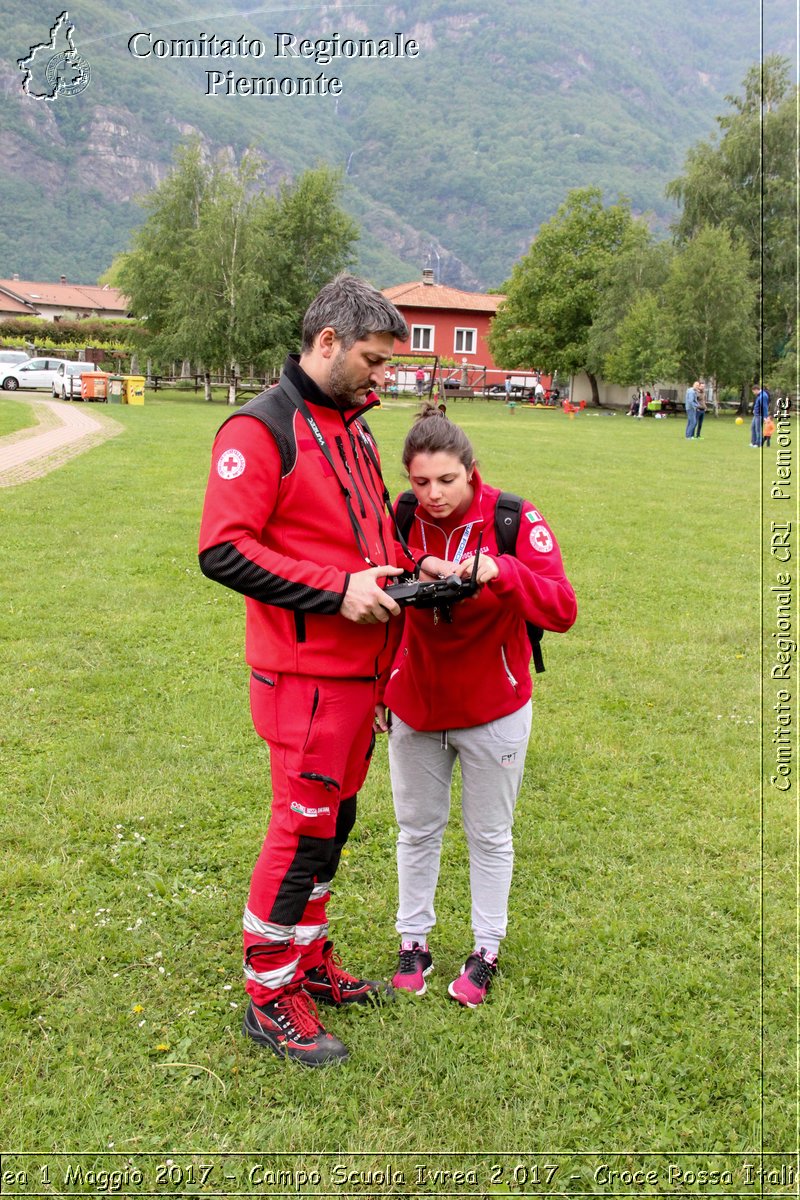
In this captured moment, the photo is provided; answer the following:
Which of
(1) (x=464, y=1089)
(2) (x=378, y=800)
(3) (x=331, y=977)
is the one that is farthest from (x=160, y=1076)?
(2) (x=378, y=800)

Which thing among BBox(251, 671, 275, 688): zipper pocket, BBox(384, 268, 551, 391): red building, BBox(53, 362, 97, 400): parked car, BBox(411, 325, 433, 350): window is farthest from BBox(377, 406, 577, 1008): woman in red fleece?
BBox(411, 325, 433, 350): window

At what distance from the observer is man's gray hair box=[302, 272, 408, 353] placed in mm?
2779

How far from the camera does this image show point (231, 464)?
2.71 m

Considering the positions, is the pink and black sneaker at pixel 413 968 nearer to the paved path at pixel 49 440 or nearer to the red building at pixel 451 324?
the paved path at pixel 49 440

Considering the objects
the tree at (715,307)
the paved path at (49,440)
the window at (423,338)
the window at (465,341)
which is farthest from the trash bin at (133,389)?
the window at (465,341)

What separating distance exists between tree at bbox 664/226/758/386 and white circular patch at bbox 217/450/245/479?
1873 inches

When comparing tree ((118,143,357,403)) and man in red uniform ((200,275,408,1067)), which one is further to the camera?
tree ((118,143,357,403))

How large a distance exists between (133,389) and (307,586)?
129 feet

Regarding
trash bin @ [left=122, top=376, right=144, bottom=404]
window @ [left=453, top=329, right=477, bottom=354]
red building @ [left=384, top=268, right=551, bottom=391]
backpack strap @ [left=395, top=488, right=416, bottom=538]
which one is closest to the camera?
backpack strap @ [left=395, top=488, right=416, bottom=538]


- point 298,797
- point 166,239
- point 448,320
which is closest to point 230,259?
point 166,239

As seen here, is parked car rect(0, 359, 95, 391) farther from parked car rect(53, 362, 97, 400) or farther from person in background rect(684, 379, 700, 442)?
person in background rect(684, 379, 700, 442)

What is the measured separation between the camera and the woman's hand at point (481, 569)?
9.17 ft

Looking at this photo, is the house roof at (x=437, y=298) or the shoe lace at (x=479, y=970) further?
the house roof at (x=437, y=298)

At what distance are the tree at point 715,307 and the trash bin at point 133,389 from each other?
26.6 m
